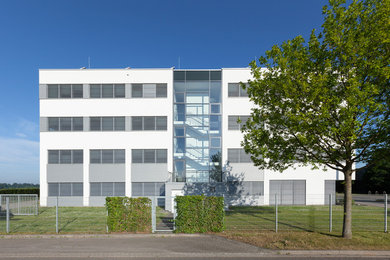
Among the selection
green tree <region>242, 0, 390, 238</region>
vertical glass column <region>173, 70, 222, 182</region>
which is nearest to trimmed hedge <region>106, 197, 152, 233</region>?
green tree <region>242, 0, 390, 238</region>

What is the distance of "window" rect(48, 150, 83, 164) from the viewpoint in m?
20.6

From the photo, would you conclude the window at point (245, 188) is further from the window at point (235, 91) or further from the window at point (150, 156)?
the window at point (235, 91)

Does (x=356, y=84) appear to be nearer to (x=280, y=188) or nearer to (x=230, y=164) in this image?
(x=230, y=164)

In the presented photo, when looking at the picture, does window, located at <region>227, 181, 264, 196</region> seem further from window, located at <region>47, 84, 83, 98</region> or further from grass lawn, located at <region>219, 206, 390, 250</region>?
window, located at <region>47, 84, 83, 98</region>

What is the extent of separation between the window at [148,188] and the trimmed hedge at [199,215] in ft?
35.8

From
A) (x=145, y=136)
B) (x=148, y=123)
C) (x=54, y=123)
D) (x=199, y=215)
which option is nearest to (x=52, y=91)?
(x=54, y=123)

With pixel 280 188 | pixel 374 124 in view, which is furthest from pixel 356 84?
pixel 280 188

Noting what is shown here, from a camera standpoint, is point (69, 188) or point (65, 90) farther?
point (65, 90)

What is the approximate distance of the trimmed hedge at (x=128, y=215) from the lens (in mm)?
9820

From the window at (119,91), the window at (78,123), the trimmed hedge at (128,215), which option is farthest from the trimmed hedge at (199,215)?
the window at (78,123)

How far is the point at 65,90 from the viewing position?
21.0 m

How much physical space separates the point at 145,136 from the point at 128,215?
1125 cm

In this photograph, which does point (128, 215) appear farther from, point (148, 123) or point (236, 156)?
point (236, 156)

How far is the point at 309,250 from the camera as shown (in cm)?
762
